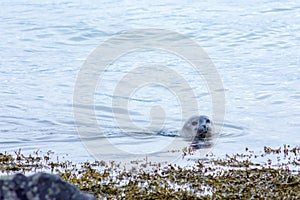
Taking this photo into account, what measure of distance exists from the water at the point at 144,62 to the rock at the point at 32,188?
24.7 feet

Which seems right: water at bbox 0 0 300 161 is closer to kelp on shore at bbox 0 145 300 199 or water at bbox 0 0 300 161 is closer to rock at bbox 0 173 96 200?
kelp on shore at bbox 0 145 300 199

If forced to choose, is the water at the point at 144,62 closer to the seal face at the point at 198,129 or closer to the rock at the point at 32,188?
the seal face at the point at 198,129

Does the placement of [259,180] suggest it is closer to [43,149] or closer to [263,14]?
[43,149]

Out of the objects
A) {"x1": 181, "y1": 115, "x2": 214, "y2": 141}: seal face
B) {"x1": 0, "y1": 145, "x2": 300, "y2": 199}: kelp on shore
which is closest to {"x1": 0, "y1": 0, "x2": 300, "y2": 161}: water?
{"x1": 181, "y1": 115, "x2": 214, "y2": 141}: seal face

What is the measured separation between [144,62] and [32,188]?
23.4 m

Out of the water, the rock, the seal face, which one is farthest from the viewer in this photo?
the water

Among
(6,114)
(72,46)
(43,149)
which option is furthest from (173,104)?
(72,46)

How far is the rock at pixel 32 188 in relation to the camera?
5902 millimetres

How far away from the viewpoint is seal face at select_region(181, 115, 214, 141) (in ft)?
53.9

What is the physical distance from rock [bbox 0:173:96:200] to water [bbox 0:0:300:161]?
24.7 ft

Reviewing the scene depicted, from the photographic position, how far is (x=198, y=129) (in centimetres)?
1648

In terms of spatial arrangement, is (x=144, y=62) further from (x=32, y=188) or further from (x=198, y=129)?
(x=32, y=188)

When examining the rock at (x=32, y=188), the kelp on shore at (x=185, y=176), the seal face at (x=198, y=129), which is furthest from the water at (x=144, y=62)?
the rock at (x=32, y=188)

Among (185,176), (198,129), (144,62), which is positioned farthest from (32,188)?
(144,62)
